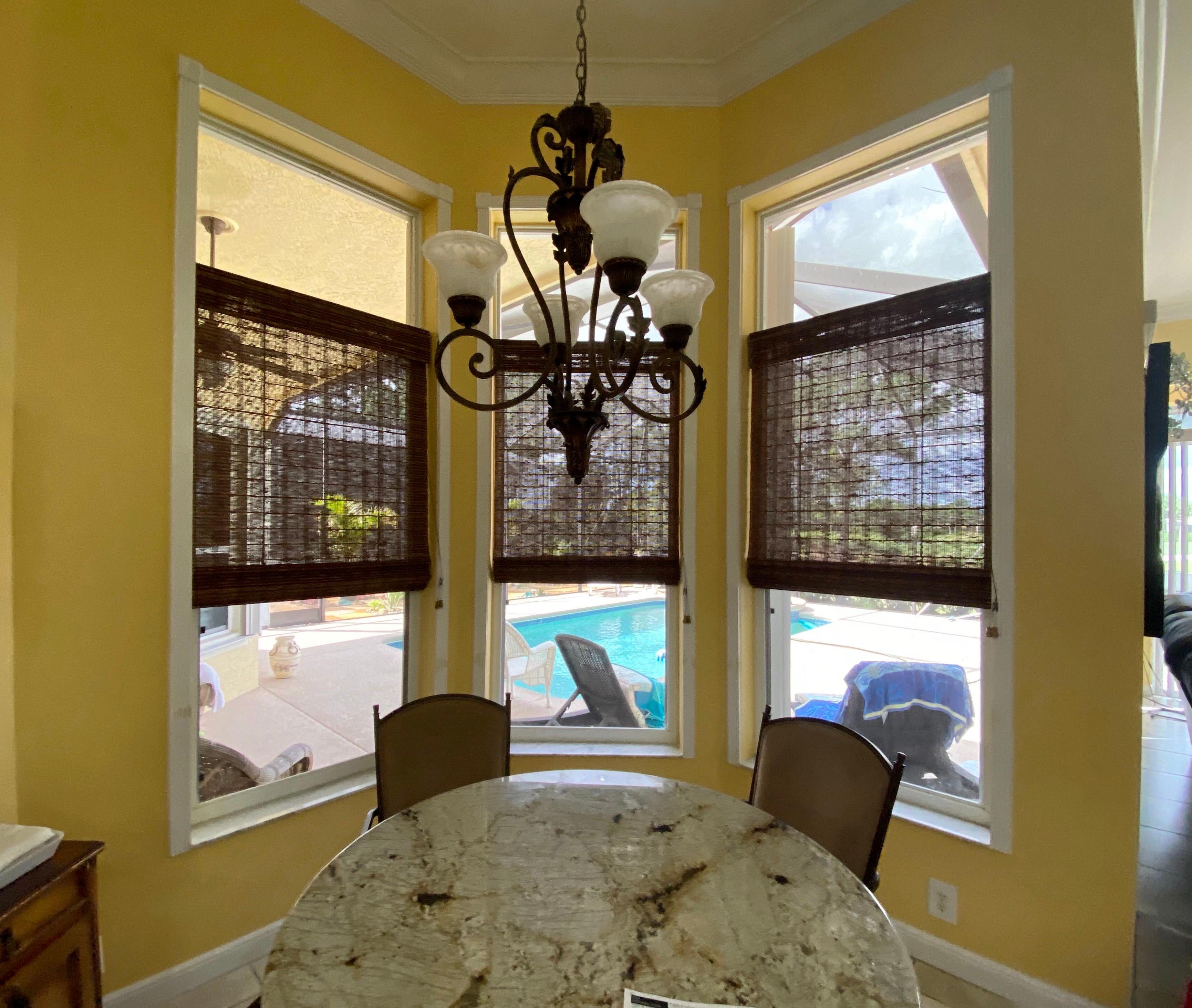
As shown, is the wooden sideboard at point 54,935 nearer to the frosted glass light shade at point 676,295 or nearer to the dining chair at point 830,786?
the dining chair at point 830,786

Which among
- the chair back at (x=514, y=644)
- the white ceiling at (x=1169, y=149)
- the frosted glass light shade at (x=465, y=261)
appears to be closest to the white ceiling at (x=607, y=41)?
the white ceiling at (x=1169, y=149)

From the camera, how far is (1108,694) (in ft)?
5.25

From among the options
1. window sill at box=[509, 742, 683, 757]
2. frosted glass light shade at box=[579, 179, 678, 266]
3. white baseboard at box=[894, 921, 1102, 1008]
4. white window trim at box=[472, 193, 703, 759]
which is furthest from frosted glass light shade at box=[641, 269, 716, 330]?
window sill at box=[509, 742, 683, 757]

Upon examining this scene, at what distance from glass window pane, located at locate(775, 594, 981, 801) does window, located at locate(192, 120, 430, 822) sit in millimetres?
1584

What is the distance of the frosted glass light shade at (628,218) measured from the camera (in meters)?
0.98

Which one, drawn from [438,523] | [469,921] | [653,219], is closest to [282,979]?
[469,921]

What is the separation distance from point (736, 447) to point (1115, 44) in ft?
5.04

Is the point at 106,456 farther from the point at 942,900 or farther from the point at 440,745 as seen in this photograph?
the point at 942,900

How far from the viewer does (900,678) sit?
2.12 metres

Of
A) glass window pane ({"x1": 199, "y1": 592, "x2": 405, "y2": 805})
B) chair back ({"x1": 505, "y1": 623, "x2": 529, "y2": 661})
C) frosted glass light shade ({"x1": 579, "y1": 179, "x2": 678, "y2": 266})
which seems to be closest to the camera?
frosted glass light shade ({"x1": 579, "y1": 179, "x2": 678, "y2": 266})

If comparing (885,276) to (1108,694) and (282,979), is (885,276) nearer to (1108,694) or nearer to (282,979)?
(1108,694)

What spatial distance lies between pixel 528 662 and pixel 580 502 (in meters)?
0.73

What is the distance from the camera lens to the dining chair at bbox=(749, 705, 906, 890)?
4.62 ft

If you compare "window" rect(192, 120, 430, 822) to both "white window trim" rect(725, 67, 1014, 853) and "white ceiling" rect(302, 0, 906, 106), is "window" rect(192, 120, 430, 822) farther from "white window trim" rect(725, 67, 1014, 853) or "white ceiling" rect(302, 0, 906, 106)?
"white window trim" rect(725, 67, 1014, 853)
